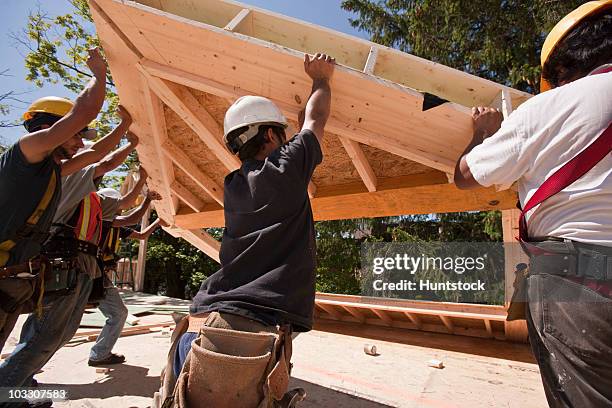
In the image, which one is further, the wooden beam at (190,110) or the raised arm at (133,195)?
the raised arm at (133,195)

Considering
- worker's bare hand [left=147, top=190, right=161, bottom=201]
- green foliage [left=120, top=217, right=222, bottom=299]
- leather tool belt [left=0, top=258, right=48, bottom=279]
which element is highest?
worker's bare hand [left=147, top=190, right=161, bottom=201]

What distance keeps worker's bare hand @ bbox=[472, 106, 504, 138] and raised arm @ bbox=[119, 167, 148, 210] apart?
3.89m

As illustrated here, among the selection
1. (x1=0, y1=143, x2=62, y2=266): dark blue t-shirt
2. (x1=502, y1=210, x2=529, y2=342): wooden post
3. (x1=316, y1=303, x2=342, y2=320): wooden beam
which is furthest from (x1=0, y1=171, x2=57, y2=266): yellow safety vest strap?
(x1=316, y1=303, x2=342, y2=320): wooden beam

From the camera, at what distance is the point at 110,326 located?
3.95 meters

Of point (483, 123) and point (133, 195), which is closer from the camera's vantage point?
point (483, 123)

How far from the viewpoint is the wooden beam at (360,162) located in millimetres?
2929

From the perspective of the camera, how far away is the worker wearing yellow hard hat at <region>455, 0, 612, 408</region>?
1183mm

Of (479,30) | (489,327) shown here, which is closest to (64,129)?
(489,327)

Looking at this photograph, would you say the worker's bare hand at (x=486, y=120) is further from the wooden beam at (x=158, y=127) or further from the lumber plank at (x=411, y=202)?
the wooden beam at (x=158, y=127)

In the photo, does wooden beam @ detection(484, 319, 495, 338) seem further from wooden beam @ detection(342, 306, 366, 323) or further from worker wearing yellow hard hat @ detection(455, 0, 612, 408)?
worker wearing yellow hard hat @ detection(455, 0, 612, 408)

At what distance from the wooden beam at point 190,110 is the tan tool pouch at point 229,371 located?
2316mm

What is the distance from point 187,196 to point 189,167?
1.15 metres

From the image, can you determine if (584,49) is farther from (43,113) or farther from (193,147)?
(193,147)

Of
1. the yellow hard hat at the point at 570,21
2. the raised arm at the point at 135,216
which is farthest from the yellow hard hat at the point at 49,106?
the yellow hard hat at the point at 570,21
